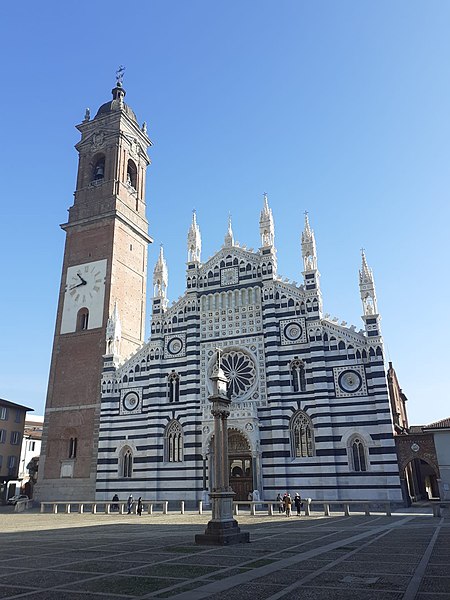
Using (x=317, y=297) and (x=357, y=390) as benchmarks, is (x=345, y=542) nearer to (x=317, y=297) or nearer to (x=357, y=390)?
(x=357, y=390)

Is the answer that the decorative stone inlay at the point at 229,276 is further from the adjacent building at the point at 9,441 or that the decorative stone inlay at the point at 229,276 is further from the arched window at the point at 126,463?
the adjacent building at the point at 9,441

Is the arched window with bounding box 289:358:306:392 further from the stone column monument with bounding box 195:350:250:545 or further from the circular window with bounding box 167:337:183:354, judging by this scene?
the stone column monument with bounding box 195:350:250:545

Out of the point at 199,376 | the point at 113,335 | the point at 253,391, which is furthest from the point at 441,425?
the point at 113,335

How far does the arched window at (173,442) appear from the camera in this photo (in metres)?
37.5

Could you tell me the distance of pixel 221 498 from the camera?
1691 centimetres

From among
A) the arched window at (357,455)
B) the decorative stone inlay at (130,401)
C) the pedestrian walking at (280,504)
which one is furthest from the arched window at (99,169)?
the arched window at (357,455)

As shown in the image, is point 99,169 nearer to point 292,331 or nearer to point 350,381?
point 292,331

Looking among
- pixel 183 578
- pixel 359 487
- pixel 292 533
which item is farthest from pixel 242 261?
pixel 183 578

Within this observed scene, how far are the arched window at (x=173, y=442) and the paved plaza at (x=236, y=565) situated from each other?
17797 mm

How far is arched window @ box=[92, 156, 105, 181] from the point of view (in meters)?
49.2

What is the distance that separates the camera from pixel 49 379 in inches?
1720

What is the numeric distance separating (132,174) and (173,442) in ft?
91.7

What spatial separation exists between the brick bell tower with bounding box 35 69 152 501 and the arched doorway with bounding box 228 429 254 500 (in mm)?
11262

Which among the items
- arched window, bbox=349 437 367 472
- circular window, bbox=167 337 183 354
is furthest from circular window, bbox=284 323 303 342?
circular window, bbox=167 337 183 354
